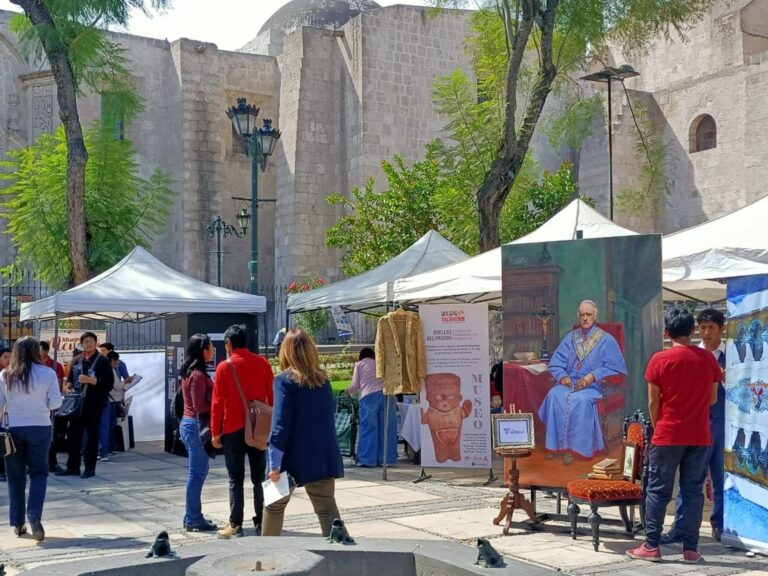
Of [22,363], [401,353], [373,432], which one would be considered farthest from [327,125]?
[22,363]

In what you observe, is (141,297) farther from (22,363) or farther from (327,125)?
(327,125)

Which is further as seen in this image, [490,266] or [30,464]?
[490,266]

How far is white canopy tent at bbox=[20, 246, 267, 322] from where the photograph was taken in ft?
39.5

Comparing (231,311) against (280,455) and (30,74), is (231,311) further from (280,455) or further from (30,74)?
(30,74)

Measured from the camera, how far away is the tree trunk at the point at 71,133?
51.1ft

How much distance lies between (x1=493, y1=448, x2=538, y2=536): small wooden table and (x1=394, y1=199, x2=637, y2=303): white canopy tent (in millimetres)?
2187

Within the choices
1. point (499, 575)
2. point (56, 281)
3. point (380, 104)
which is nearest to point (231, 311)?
point (499, 575)

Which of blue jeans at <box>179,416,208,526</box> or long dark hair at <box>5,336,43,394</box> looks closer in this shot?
long dark hair at <box>5,336,43,394</box>

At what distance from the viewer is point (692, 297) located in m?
10.7

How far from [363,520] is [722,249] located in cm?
368

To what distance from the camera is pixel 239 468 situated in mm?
7254

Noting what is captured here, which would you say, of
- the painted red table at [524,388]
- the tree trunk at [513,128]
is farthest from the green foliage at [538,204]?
the painted red table at [524,388]

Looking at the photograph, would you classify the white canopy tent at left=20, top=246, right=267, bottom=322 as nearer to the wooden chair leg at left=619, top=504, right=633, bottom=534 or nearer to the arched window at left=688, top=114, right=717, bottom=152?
the wooden chair leg at left=619, top=504, right=633, bottom=534

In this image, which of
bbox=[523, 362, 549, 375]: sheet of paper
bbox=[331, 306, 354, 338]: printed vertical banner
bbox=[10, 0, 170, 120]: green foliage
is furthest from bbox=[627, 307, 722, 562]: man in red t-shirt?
bbox=[10, 0, 170, 120]: green foliage
